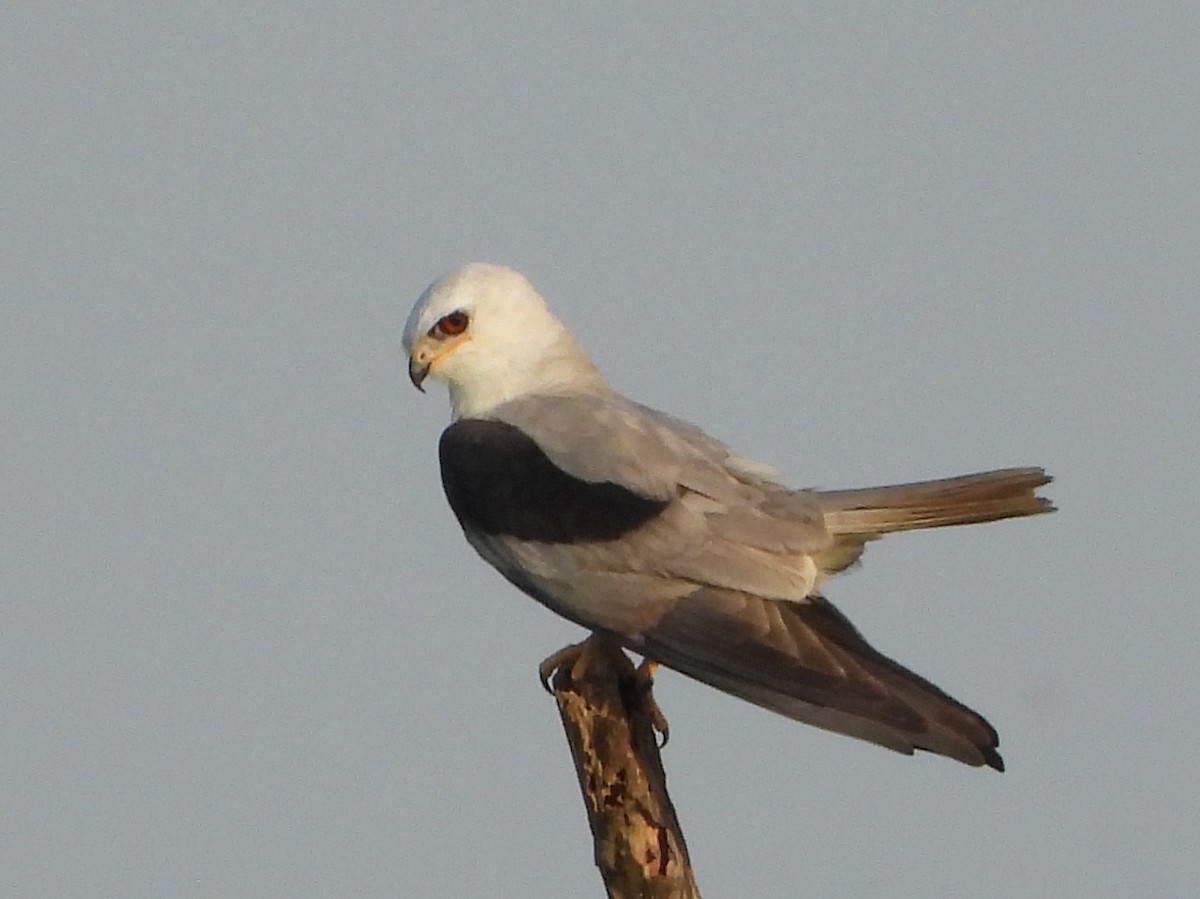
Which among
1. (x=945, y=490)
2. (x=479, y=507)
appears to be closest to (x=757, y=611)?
(x=945, y=490)

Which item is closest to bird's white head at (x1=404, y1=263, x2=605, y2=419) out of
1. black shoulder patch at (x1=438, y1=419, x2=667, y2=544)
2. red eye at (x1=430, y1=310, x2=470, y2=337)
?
red eye at (x1=430, y1=310, x2=470, y2=337)

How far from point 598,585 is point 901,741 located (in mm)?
1487

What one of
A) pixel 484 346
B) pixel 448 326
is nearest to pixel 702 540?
pixel 484 346

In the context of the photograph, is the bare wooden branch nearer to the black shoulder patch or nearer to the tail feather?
Answer: the black shoulder patch

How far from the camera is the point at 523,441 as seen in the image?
25.7ft

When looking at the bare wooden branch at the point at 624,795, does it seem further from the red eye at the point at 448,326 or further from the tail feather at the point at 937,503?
the red eye at the point at 448,326

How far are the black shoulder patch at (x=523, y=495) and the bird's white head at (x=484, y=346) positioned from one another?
0.47 m

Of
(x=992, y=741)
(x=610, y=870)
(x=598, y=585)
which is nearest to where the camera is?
(x=992, y=741)

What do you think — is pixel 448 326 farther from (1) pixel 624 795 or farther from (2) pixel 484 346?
(1) pixel 624 795

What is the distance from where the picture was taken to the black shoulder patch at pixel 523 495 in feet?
24.2

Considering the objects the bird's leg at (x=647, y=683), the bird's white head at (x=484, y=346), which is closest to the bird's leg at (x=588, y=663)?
the bird's leg at (x=647, y=683)

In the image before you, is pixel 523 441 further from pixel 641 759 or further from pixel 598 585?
pixel 641 759

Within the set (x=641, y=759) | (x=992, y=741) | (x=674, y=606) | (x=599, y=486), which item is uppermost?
(x=599, y=486)

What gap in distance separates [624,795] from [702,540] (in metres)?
0.90
